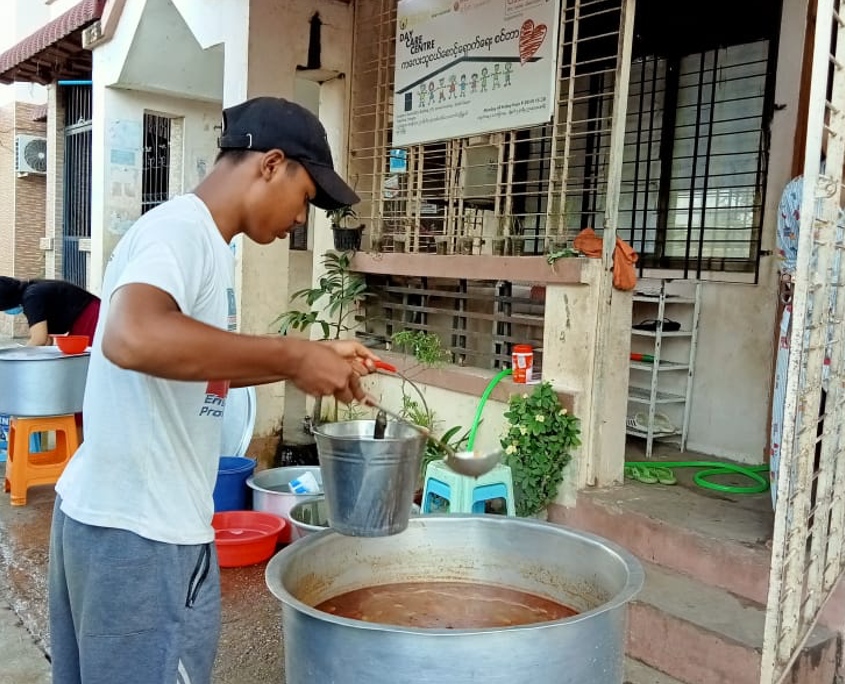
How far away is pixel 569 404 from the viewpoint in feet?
14.2

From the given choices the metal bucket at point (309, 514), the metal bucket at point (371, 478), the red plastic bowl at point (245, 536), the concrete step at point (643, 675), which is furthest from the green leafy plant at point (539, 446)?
the metal bucket at point (371, 478)

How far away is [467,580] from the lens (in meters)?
2.60

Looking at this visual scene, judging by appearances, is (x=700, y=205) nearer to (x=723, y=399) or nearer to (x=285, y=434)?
(x=723, y=399)

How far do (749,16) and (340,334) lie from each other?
11.9 feet

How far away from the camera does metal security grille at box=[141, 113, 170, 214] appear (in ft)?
32.5

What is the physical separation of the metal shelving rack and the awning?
651 cm

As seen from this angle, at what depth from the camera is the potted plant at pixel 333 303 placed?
19.5ft

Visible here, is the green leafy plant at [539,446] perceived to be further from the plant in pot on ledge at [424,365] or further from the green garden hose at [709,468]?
the plant in pot on ledge at [424,365]

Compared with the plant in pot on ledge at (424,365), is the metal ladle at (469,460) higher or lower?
higher

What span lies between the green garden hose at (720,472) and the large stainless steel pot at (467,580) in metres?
2.33

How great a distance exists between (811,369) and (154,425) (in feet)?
7.00

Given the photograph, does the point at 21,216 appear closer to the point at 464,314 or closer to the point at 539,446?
the point at 464,314

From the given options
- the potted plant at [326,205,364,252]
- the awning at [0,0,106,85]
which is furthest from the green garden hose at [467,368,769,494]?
the awning at [0,0,106,85]

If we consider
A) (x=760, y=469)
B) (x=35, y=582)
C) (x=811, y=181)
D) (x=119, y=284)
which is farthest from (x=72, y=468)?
(x=760, y=469)
